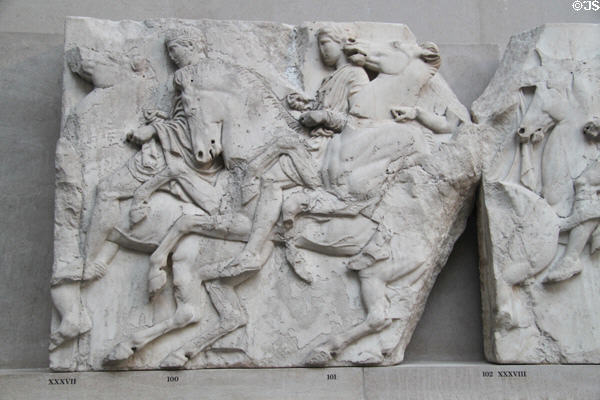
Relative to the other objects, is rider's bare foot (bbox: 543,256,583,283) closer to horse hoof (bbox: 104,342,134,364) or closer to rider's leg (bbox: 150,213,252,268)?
rider's leg (bbox: 150,213,252,268)

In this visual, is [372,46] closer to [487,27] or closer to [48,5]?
[487,27]

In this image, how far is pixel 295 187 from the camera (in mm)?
4922

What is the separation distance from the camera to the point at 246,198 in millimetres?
4844

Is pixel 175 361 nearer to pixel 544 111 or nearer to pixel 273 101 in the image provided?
pixel 273 101

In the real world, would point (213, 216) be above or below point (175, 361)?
above

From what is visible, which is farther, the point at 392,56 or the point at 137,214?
the point at 392,56

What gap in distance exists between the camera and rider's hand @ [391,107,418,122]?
512 cm

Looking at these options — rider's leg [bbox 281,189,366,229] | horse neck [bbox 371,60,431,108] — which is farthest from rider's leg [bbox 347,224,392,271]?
horse neck [bbox 371,60,431,108]

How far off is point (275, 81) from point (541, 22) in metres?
2.52

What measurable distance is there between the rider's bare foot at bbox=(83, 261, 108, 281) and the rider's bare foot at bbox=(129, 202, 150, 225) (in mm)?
328

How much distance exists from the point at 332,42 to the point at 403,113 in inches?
27.6

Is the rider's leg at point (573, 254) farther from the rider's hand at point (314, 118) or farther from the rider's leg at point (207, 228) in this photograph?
the rider's leg at point (207, 228)

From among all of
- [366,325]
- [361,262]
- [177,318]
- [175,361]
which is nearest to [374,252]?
[361,262]

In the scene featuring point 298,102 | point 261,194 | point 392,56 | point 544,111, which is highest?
point 392,56
